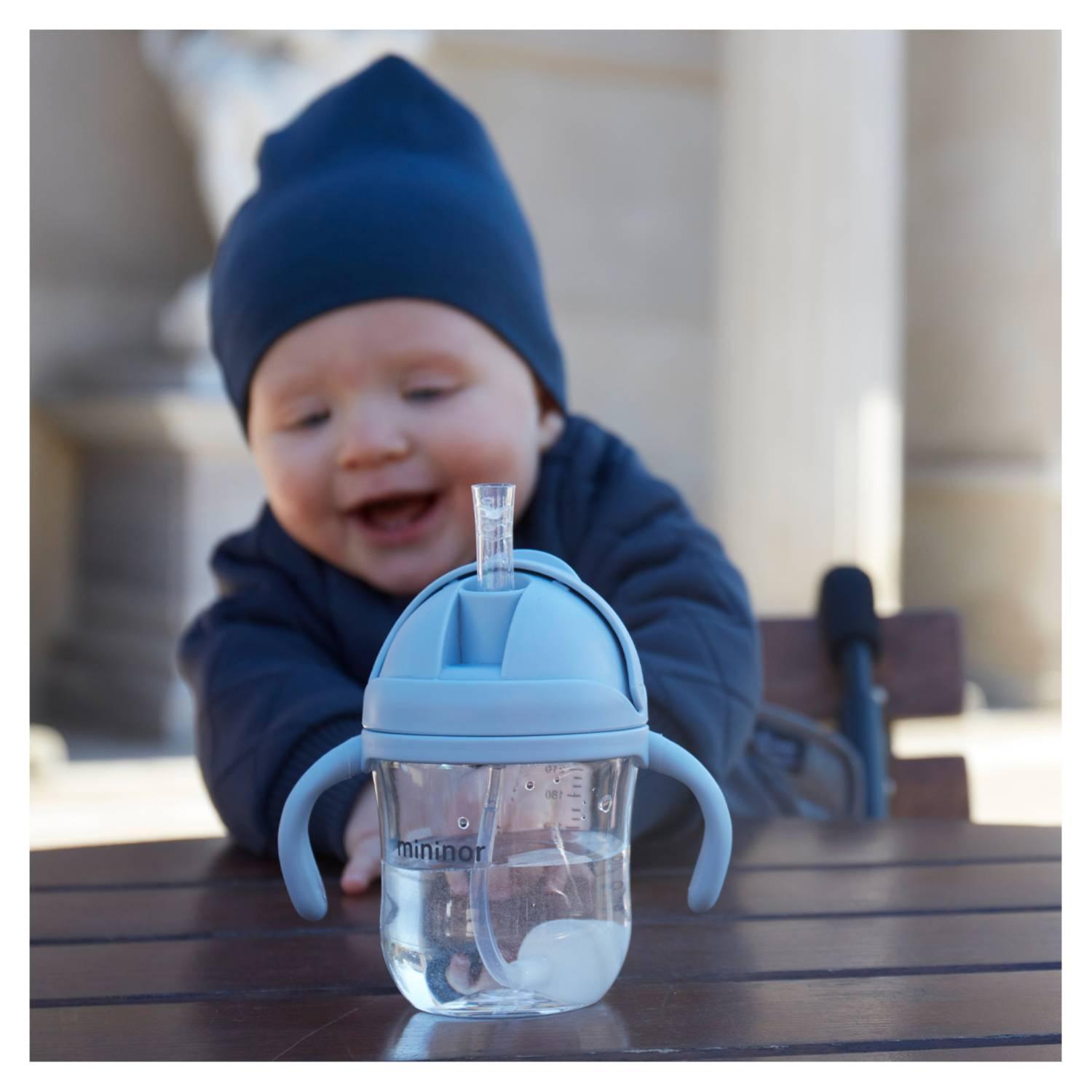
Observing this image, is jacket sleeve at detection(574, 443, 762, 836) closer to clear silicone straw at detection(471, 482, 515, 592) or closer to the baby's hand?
the baby's hand

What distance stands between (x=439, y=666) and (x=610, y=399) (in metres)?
3.93

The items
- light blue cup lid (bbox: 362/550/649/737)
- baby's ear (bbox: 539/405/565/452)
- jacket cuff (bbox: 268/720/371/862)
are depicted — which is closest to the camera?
light blue cup lid (bbox: 362/550/649/737)

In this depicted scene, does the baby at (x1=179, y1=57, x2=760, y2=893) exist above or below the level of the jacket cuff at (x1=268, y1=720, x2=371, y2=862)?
above

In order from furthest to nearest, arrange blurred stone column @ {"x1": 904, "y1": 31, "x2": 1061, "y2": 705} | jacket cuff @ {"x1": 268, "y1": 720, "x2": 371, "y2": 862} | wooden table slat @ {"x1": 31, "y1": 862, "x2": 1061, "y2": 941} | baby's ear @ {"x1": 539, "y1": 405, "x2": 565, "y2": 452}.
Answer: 1. blurred stone column @ {"x1": 904, "y1": 31, "x2": 1061, "y2": 705}
2. baby's ear @ {"x1": 539, "y1": 405, "x2": 565, "y2": 452}
3. jacket cuff @ {"x1": 268, "y1": 720, "x2": 371, "y2": 862}
4. wooden table slat @ {"x1": 31, "y1": 862, "x2": 1061, "y2": 941}

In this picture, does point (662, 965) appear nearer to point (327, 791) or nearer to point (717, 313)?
point (327, 791)

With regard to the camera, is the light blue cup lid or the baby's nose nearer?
the light blue cup lid

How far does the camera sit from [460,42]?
4137 millimetres

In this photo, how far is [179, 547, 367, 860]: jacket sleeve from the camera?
0.93 metres

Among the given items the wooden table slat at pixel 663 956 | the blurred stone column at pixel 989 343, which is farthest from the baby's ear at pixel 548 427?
the blurred stone column at pixel 989 343

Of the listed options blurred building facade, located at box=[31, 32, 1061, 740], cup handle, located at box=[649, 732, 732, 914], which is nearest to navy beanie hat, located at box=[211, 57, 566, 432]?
cup handle, located at box=[649, 732, 732, 914]

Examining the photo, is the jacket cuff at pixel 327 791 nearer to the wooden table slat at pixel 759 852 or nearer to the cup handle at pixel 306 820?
the wooden table slat at pixel 759 852

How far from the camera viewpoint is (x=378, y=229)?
40.8 inches

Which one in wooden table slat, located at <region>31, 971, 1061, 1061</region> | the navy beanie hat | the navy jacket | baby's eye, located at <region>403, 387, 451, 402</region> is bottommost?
wooden table slat, located at <region>31, 971, 1061, 1061</region>

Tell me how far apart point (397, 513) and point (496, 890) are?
503 mm
